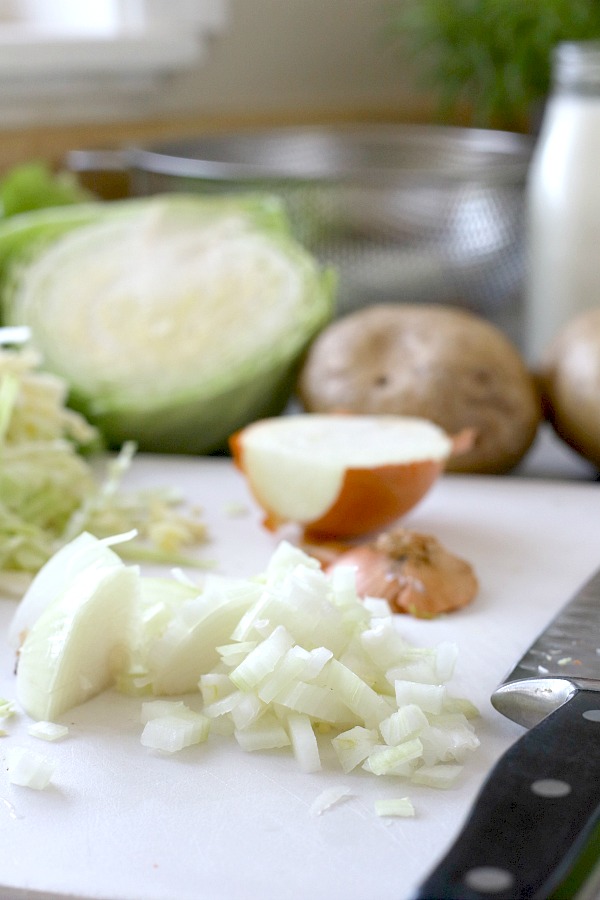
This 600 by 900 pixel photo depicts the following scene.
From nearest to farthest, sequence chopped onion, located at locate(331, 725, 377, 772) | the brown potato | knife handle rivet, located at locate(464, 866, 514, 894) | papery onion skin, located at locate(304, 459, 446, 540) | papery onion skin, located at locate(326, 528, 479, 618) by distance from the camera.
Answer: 1. knife handle rivet, located at locate(464, 866, 514, 894)
2. chopped onion, located at locate(331, 725, 377, 772)
3. papery onion skin, located at locate(326, 528, 479, 618)
4. papery onion skin, located at locate(304, 459, 446, 540)
5. the brown potato

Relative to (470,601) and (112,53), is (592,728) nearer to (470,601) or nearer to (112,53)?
(470,601)

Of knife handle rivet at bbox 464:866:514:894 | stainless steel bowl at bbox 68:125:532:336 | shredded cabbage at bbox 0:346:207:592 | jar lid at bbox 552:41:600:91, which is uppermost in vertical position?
jar lid at bbox 552:41:600:91

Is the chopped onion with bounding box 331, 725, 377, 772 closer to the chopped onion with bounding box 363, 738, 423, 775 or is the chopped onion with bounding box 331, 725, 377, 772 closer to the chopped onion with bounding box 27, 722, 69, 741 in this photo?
the chopped onion with bounding box 363, 738, 423, 775

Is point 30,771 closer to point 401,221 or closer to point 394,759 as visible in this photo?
point 394,759

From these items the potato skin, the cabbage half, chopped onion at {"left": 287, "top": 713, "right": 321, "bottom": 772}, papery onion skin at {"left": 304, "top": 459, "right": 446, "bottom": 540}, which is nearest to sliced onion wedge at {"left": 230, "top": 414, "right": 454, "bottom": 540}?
papery onion skin at {"left": 304, "top": 459, "right": 446, "bottom": 540}

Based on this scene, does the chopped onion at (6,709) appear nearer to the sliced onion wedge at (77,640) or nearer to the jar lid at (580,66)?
the sliced onion wedge at (77,640)

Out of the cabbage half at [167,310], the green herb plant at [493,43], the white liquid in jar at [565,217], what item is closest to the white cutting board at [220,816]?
the cabbage half at [167,310]

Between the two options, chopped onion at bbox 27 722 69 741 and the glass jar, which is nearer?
chopped onion at bbox 27 722 69 741
